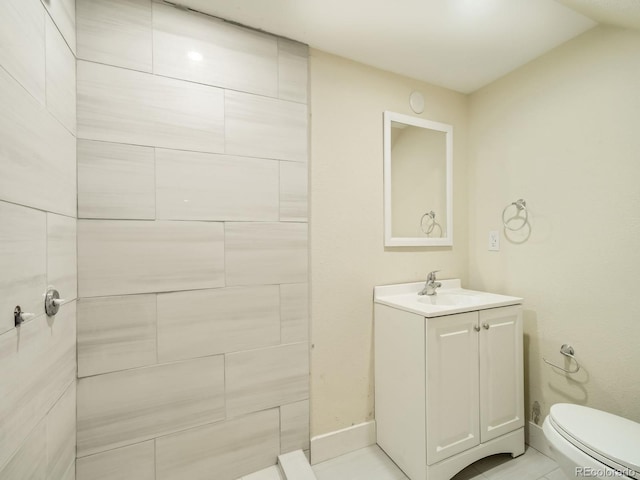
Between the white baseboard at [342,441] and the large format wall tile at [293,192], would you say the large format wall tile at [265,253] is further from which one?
the white baseboard at [342,441]

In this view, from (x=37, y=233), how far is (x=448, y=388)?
1.71m

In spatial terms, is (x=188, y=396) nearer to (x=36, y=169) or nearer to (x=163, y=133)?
(x=36, y=169)

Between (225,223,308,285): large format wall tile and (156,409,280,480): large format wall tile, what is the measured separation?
2.21 ft

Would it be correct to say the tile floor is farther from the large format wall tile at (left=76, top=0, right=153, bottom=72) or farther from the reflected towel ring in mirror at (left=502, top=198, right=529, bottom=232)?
the large format wall tile at (left=76, top=0, right=153, bottom=72)

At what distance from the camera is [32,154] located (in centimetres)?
79

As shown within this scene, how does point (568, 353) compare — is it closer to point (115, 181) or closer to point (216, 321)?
point (216, 321)

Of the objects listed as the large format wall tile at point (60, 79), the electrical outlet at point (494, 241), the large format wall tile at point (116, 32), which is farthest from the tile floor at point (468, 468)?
the large format wall tile at point (116, 32)

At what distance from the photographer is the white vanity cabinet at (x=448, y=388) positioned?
4.18ft

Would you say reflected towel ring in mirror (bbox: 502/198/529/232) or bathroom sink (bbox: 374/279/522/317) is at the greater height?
reflected towel ring in mirror (bbox: 502/198/529/232)

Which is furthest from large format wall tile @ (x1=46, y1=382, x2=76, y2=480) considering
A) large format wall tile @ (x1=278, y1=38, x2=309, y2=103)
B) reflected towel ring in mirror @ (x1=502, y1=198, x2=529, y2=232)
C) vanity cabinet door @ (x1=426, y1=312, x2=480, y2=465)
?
reflected towel ring in mirror @ (x1=502, y1=198, x2=529, y2=232)

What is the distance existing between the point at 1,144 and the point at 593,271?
2302 millimetres

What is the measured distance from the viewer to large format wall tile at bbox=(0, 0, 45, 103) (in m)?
0.69

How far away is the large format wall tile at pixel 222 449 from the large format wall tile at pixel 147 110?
1299mm

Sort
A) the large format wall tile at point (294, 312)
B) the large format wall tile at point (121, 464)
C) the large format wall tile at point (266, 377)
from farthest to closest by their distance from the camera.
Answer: the large format wall tile at point (294, 312) < the large format wall tile at point (266, 377) < the large format wall tile at point (121, 464)
